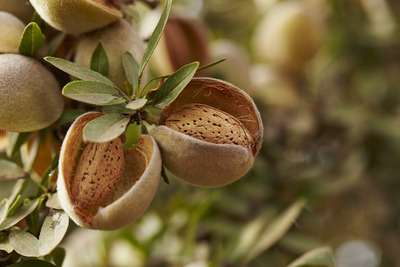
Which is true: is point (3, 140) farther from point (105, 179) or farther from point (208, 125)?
point (208, 125)

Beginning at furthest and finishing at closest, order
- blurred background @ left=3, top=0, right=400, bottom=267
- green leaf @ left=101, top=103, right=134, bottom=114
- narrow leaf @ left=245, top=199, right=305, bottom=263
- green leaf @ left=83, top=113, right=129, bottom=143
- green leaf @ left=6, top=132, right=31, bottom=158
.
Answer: blurred background @ left=3, top=0, right=400, bottom=267, narrow leaf @ left=245, top=199, right=305, bottom=263, green leaf @ left=6, top=132, right=31, bottom=158, green leaf @ left=101, top=103, right=134, bottom=114, green leaf @ left=83, top=113, right=129, bottom=143

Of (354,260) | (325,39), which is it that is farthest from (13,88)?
(354,260)

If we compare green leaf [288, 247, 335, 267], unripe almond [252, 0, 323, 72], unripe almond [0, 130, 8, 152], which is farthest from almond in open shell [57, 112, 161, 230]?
unripe almond [252, 0, 323, 72]

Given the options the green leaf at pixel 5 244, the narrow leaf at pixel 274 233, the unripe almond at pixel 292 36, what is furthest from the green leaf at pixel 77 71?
the unripe almond at pixel 292 36

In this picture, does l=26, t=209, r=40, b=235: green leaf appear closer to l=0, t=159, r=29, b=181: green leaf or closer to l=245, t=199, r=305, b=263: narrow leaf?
l=0, t=159, r=29, b=181: green leaf

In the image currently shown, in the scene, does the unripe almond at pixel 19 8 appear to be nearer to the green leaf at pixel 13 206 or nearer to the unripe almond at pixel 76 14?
the unripe almond at pixel 76 14

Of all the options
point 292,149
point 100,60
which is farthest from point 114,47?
point 292,149
